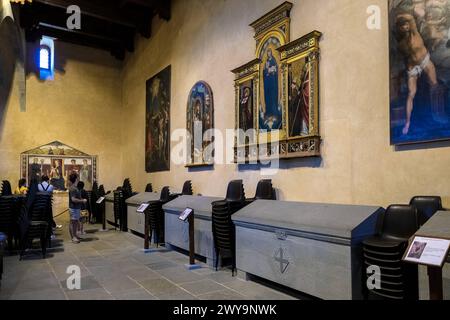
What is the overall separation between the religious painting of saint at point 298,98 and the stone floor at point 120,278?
2.52 meters

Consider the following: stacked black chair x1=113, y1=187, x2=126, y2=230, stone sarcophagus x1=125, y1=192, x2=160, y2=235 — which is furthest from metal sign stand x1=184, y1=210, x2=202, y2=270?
stacked black chair x1=113, y1=187, x2=126, y2=230

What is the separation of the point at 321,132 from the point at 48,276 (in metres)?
4.65

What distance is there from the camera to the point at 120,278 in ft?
16.6

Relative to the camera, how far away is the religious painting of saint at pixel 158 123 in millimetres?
10797

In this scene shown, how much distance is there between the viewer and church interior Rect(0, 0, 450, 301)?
353 centimetres

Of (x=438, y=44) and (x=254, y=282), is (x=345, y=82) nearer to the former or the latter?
(x=438, y=44)

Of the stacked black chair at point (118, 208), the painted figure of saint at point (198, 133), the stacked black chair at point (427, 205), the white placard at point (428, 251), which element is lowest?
the stacked black chair at point (118, 208)

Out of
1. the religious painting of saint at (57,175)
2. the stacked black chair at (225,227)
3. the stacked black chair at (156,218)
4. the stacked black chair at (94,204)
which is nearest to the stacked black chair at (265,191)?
the stacked black chair at (225,227)

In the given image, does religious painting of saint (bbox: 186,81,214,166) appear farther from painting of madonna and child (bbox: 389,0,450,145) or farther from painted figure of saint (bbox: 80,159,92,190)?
painted figure of saint (bbox: 80,159,92,190)

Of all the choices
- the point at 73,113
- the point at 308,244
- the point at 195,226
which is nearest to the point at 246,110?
the point at 195,226

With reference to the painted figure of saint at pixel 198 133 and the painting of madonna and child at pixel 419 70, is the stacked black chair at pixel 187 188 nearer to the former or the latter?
the painted figure of saint at pixel 198 133

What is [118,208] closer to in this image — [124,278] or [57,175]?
[57,175]

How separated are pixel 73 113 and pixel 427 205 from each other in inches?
536

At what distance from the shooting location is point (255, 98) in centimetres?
674
